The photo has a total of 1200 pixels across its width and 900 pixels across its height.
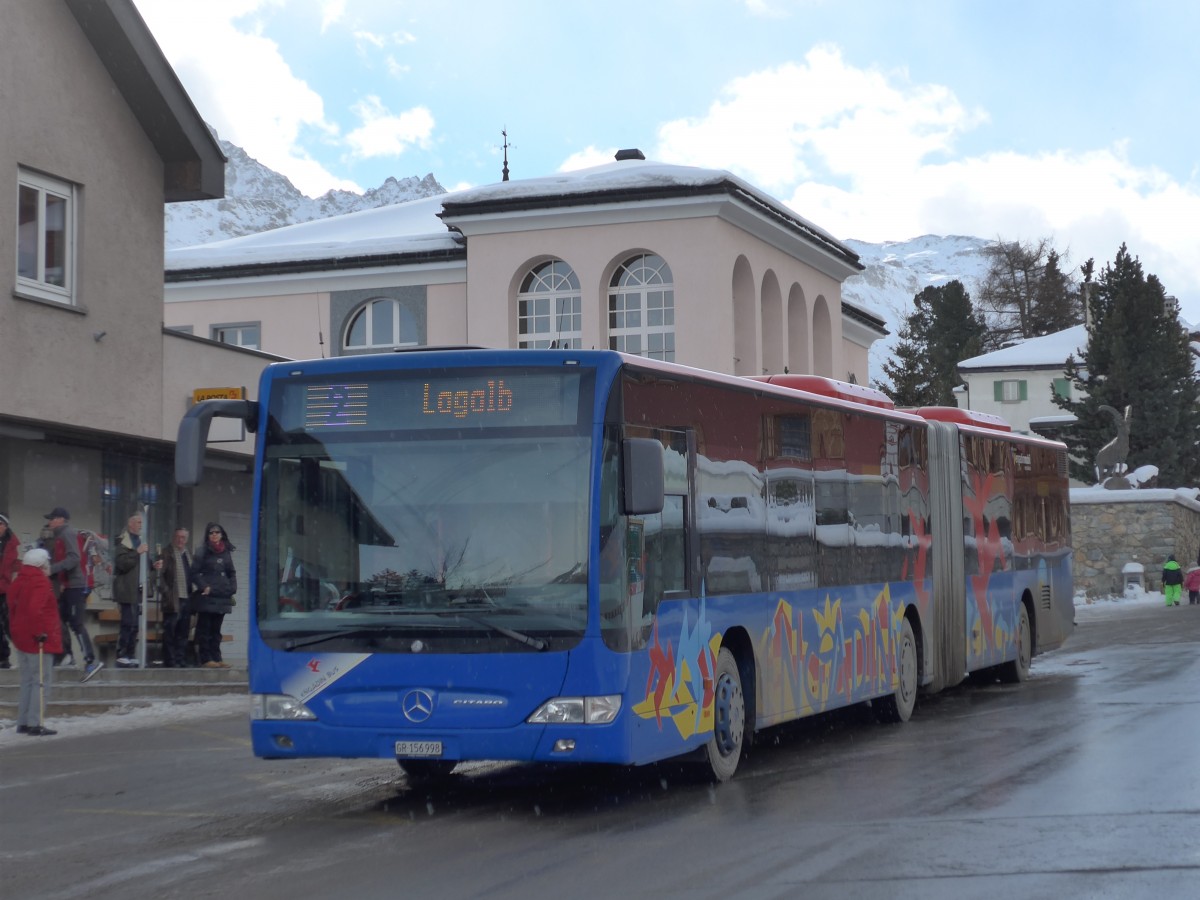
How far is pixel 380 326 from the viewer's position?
39.1 m

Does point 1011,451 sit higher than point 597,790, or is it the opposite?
point 1011,451

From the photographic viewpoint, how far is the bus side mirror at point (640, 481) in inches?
402

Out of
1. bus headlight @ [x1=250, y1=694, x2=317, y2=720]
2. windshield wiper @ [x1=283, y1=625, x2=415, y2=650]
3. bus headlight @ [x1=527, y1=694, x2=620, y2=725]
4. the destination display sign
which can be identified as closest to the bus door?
bus headlight @ [x1=527, y1=694, x2=620, y2=725]

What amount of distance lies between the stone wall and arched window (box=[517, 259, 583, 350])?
19107 millimetres

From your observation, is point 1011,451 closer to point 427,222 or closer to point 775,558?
point 775,558

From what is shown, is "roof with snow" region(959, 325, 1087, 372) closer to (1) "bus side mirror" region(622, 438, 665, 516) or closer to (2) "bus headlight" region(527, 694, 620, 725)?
(1) "bus side mirror" region(622, 438, 665, 516)

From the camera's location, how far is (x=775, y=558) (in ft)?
42.0

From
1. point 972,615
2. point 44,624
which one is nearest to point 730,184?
point 972,615

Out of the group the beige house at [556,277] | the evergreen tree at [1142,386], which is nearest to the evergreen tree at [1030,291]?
the evergreen tree at [1142,386]

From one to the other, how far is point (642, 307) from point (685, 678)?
85.6 feet

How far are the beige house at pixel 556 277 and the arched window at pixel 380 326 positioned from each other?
1.5 inches

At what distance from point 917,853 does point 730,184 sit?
90.2ft

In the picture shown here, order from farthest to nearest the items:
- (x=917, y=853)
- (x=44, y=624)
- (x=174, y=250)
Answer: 1. (x=174, y=250)
2. (x=44, y=624)
3. (x=917, y=853)

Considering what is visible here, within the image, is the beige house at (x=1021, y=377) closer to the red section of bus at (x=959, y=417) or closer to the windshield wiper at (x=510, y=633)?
the red section of bus at (x=959, y=417)
